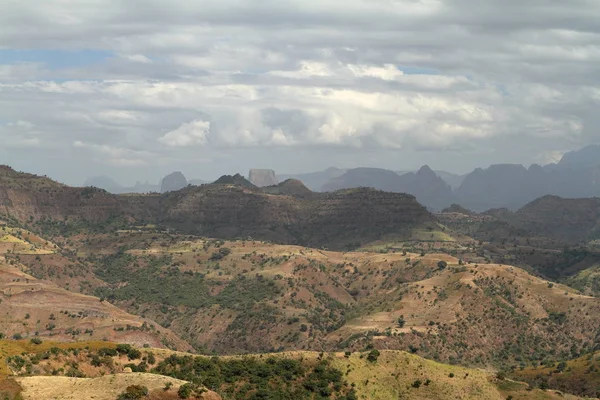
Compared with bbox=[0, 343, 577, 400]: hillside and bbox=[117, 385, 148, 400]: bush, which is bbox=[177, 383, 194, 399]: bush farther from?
bbox=[0, 343, 577, 400]: hillside

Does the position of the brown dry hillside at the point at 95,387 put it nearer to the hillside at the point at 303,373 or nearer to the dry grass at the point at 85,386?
the dry grass at the point at 85,386

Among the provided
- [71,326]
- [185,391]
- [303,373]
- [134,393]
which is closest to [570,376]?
[303,373]

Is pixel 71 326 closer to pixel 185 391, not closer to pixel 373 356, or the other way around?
pixel 373 356

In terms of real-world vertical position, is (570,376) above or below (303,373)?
below

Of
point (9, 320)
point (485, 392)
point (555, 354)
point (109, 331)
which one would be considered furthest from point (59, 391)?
point (555, 354)

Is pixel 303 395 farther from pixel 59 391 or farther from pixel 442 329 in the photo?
pixel 442 329

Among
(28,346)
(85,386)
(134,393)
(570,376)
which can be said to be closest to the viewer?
(134,393)

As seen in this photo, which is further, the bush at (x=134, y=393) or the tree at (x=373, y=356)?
the tree at (x=373, y=356)

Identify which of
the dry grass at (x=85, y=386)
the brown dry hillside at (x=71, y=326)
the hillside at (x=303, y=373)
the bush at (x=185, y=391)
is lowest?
the brown dry hillside at (x=71, y=326)

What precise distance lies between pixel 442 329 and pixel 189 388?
124 metres

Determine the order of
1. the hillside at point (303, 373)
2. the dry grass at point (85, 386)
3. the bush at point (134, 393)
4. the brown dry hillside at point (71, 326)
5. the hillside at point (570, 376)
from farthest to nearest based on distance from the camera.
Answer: the brown dry hillside at point (71, 326)
the hillside at point (570, 376)
the hillside at point (303, 373)
the dry grass at point (85, 386)
the bush at point (134, 393)

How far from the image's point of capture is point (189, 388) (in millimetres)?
85500

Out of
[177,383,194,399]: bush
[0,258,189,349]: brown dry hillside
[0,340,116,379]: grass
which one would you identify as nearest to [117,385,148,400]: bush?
[177,383,194,399]: bush

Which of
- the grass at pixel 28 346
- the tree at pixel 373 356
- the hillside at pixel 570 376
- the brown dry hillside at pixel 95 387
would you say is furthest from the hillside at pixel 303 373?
the hillside at pixel 570 376
